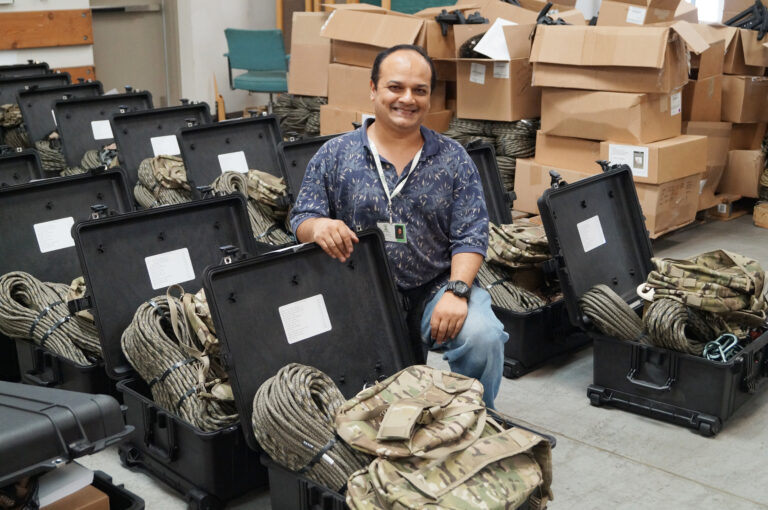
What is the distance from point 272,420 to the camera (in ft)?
6.25

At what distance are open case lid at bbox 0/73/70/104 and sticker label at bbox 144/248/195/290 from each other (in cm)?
310

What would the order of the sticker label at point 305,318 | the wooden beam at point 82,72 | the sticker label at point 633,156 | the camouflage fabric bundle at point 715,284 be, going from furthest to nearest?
the wooden beam at point 82,72, the sticker label at point 633,156, the camouflage fabric bundle at point 715,284, the sticker label at point 305,318

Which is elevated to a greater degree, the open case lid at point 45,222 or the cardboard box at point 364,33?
the cardboard box at point 364,33

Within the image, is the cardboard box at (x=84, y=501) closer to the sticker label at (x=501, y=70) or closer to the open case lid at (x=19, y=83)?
the sticker label at (x=501, y=70)

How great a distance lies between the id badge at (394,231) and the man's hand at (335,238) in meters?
0.13

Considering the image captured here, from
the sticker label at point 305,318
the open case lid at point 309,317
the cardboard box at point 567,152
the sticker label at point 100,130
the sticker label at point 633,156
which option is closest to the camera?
the open case lid at point 309,317

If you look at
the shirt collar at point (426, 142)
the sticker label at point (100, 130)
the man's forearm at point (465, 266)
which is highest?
the shirt collar at point (426, 142)

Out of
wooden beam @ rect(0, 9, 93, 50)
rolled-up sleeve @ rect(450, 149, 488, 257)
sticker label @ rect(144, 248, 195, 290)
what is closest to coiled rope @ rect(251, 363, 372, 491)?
rolled-up sleeve @ rect(450, 149, 488, 257)

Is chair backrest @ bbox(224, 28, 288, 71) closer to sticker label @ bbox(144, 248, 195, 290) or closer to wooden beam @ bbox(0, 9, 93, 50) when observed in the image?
wooden beam @ bbox(0, 9, 93, 50)

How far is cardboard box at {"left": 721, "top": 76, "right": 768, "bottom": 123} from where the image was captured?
485 centimetres

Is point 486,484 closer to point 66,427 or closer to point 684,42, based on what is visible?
point 66,427

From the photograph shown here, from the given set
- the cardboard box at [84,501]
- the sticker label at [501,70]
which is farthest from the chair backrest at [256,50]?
the cardboard box at [84,501]

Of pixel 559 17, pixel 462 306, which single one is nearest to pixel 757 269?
pixel 462 306

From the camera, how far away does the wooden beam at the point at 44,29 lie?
22.4ft
